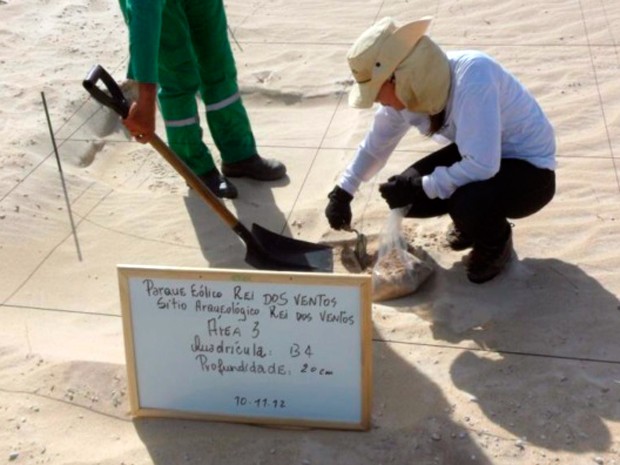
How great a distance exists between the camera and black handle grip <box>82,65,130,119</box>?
3.06 meters

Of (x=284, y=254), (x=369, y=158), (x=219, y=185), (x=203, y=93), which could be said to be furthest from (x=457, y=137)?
(x=203, y=93)

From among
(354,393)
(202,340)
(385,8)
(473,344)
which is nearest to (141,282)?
(202,340)

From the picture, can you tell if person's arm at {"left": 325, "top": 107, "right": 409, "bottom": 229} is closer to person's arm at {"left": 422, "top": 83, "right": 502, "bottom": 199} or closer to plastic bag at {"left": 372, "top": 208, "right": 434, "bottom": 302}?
plastic bag at {"left": 372, "top": 208, "right": 434, "bottom": 302}

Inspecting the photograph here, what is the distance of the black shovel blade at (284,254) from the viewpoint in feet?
11.4

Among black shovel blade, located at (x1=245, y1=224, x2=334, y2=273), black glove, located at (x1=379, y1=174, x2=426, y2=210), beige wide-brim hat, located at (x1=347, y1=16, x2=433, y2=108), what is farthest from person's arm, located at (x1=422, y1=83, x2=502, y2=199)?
black shovel blade, located at (x1=245, y1=224, x2=334, y2=273)

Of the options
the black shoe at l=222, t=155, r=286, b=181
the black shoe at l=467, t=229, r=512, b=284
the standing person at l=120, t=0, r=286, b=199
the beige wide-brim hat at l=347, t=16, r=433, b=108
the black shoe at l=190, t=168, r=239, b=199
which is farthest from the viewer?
the black shoe at l=222, t=155, r=286, b=181

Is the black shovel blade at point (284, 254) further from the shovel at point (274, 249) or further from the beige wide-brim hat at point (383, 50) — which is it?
the beige wide-brim hat at point (383, 50)

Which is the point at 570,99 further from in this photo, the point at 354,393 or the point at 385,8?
the point at 354,393

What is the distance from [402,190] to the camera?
316 cm

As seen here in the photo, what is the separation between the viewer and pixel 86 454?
2588mm

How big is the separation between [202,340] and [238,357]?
4.5 inches

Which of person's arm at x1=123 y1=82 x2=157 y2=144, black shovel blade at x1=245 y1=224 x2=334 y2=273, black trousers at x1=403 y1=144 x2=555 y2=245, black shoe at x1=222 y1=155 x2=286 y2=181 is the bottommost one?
black shoe at x1=222 y1=155 x2=286 y2=181

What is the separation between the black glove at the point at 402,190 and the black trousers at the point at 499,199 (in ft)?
0.44

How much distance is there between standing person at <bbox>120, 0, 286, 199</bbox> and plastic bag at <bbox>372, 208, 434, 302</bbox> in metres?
1.01
